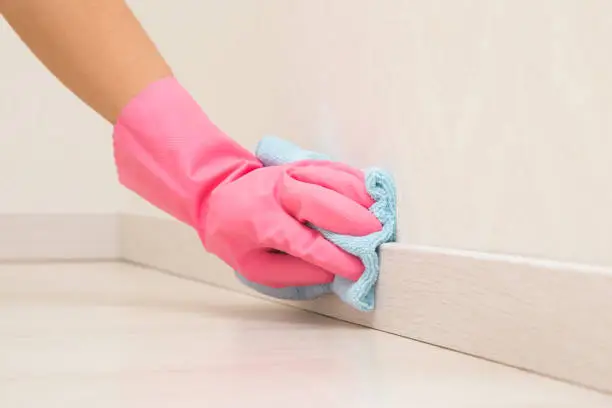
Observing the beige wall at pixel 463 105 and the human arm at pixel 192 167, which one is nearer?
the beige wall at pixel 463 105

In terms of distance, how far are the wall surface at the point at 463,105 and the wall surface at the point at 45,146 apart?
2.42ft

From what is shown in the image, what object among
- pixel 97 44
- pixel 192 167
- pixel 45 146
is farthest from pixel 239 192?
pixel 45 146

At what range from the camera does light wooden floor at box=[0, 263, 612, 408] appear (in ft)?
1.95

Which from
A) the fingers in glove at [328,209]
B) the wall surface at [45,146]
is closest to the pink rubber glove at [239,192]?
the fingers in glove at [328,209]

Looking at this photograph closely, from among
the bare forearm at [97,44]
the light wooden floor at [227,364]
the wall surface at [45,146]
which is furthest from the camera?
the wall surface at [45,146]

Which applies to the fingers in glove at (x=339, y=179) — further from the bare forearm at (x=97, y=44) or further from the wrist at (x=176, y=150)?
the bare forearm at (x=97, y=44)

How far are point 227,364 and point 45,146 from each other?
1283 mm

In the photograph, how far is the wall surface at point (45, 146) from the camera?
1858 mm

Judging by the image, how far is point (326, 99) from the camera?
1.07m

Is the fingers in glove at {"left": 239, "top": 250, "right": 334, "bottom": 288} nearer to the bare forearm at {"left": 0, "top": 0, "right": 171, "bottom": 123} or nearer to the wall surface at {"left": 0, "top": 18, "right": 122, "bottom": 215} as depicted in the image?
the bare forearm at {"left": 0, "top": 0, "right": 171, "bottom": 123}

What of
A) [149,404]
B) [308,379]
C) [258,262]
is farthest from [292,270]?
[149,404]

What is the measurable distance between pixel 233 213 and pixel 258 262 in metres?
0.07

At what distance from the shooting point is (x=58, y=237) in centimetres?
190

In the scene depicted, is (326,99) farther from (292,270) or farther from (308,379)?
(308,379)
